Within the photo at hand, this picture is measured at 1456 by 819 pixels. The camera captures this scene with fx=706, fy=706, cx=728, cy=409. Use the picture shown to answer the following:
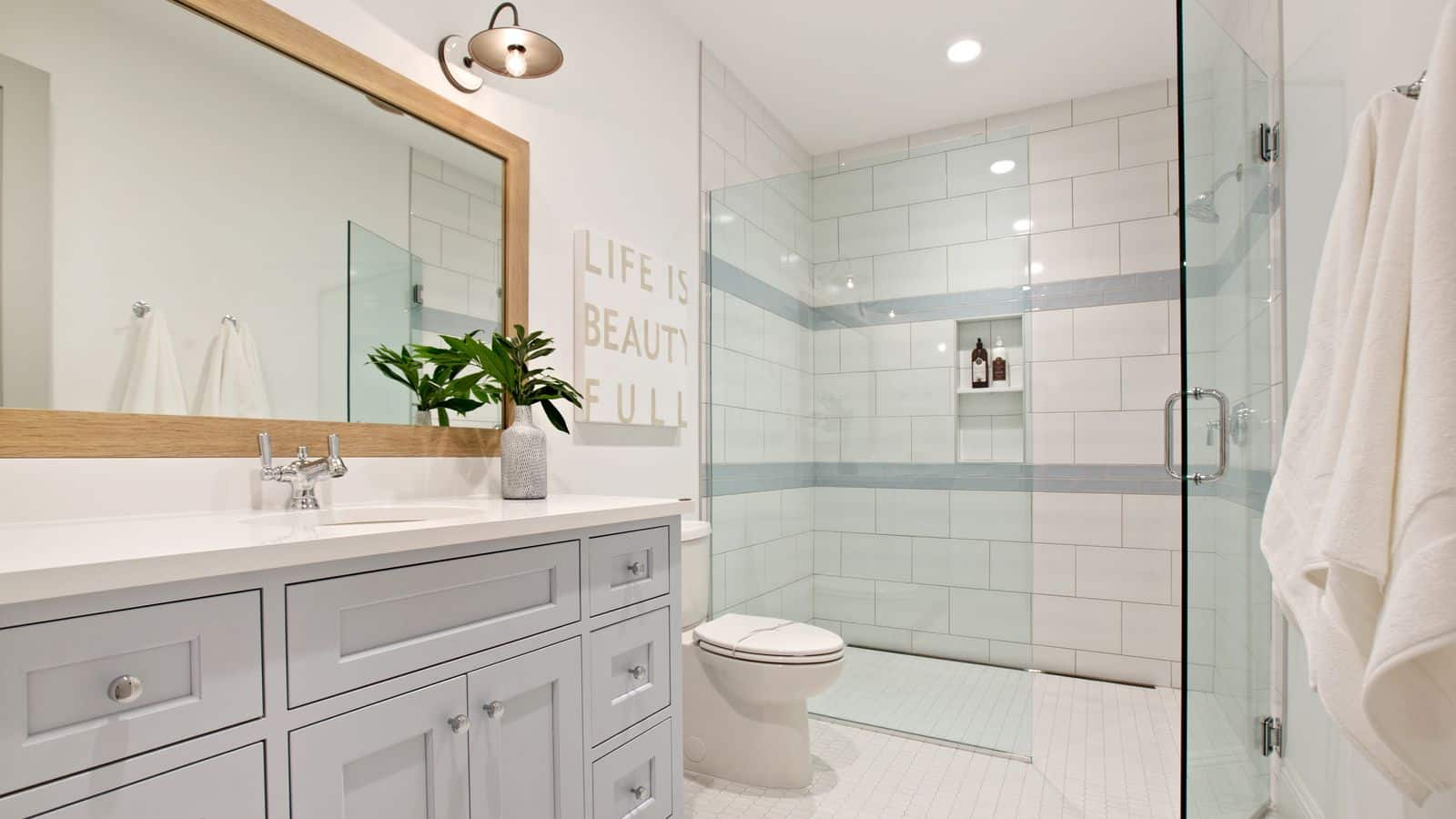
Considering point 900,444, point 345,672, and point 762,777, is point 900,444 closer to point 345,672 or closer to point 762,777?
point 762,777

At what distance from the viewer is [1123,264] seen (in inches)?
122

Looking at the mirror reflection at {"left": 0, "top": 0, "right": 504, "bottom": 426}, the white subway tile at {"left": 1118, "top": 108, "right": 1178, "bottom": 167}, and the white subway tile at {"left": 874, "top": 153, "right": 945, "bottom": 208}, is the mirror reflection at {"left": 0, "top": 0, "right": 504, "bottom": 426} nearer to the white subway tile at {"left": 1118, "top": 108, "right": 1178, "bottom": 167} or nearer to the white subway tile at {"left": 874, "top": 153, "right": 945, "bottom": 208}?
the white subway tile at {"left": 874, "top": 153, "right": 945, "bottom": 208}

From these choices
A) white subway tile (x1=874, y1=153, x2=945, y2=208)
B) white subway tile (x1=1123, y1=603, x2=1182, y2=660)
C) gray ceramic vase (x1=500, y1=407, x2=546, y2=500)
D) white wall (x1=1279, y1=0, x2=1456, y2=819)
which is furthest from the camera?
white subway tile (x1=1123, y1=603, x2=1182, y2=660)

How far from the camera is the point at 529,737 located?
3.98 ft

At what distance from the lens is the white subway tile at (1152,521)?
9.82ft

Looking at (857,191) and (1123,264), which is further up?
(857,191)

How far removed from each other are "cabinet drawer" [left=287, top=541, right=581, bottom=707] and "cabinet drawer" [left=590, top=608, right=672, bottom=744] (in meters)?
0.13

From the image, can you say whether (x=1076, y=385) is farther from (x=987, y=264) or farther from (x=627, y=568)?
(x=627, y=568)

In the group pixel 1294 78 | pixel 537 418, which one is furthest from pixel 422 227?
pixel 1294 78

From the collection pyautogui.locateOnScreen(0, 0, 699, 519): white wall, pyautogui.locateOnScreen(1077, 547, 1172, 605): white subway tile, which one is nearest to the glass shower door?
pyautogui.locateOnScreen(1077, 547, 1172, 605): white subway tile

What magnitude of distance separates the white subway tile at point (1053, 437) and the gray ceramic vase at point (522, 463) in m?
2.36

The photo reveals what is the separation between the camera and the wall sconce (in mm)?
1677

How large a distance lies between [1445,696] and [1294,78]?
1508 mm

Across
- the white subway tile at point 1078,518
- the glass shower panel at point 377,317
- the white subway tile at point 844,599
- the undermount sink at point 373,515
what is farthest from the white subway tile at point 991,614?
the glass shower panel at point 377,317
